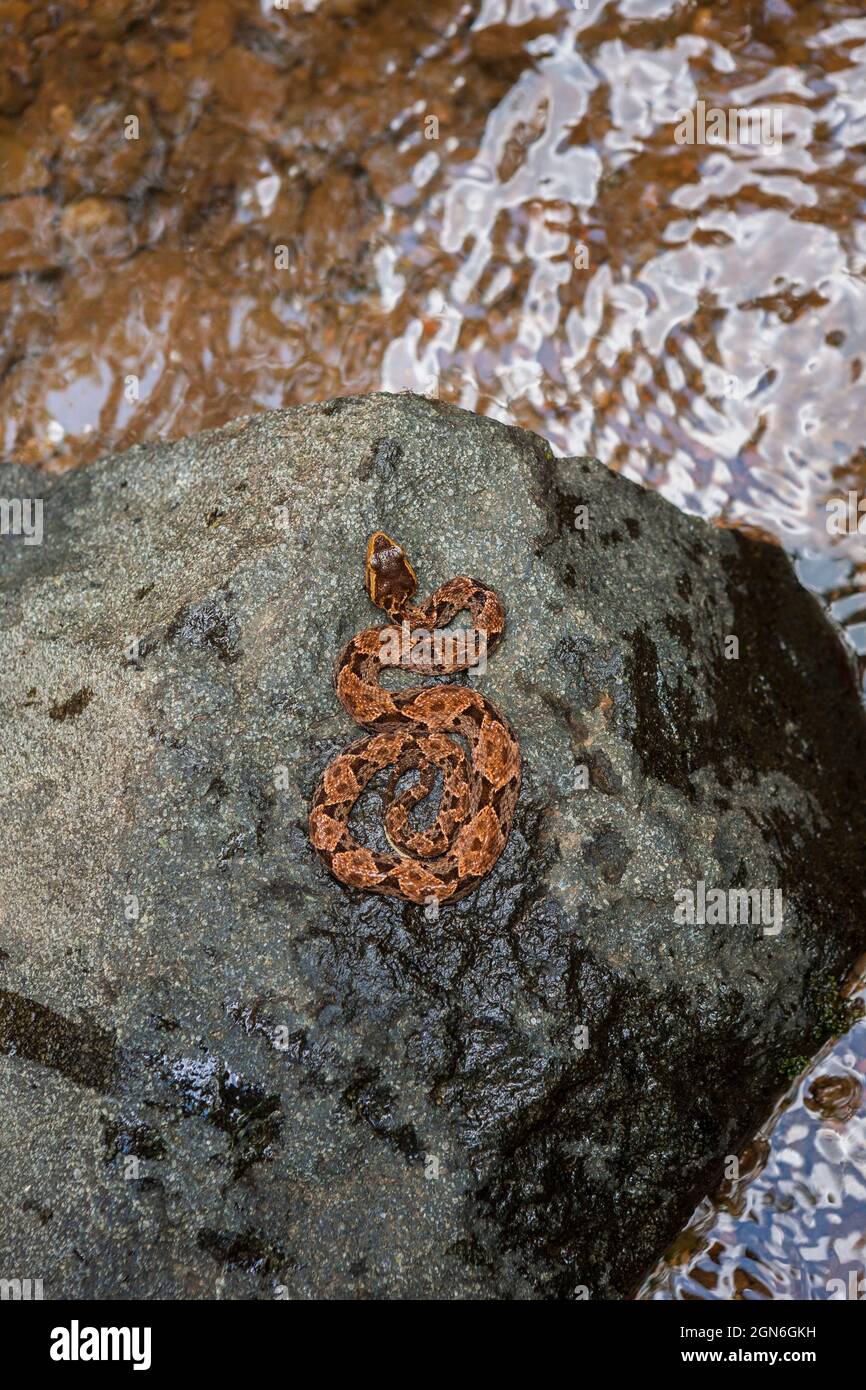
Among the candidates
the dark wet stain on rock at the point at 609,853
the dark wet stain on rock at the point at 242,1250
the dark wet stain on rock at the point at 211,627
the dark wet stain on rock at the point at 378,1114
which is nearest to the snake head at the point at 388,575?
the dark wet stain on rock at the point at 211,627

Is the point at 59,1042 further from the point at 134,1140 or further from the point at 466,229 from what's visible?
the point at 466,229

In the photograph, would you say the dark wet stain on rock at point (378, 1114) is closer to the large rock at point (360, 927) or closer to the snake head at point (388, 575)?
the large rock at point (360, 927)

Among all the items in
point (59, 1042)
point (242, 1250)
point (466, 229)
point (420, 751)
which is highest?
point (466, 229)

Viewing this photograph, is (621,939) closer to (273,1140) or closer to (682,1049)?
(682,1049)

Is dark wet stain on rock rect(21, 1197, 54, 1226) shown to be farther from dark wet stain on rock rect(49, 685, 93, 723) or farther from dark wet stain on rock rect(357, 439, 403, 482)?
dark wet stain on rock rect(357, 439, 403, 482)

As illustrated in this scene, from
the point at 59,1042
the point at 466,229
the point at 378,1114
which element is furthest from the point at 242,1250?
the point at 466,229

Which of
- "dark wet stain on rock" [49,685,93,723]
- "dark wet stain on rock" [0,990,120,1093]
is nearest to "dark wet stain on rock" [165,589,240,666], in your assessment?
"dark wet stain on rock" [49,685,93,723]

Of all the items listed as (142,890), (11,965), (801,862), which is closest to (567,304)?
(801,862)
